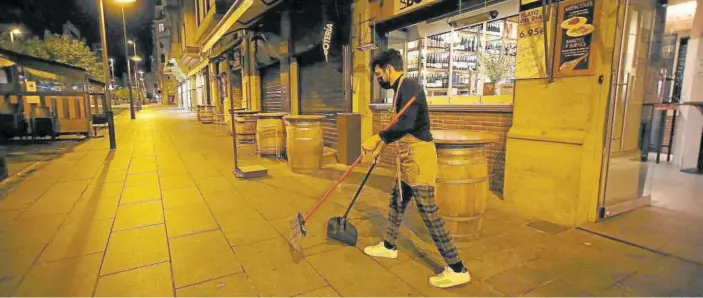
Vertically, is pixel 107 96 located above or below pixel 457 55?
below

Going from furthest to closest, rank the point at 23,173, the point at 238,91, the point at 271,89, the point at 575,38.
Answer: the point at 238,91
the point at 271,89
the point at 23,173
the point at 575,38

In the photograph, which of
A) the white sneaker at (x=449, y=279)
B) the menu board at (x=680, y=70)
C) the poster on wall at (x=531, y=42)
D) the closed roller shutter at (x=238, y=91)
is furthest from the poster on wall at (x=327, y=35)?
the closed roller shutter at (x=238, y=91)

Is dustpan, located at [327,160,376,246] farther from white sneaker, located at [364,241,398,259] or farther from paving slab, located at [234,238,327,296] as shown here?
paving slab, located at [234,238,327,296]

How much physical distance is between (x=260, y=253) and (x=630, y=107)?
13.9 feet

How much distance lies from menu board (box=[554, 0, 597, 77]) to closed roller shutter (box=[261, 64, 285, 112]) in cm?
901

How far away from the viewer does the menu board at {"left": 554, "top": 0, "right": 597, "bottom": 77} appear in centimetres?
347

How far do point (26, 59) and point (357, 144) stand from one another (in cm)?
887

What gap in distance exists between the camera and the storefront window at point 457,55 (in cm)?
643

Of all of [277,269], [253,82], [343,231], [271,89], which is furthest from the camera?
[253,82]

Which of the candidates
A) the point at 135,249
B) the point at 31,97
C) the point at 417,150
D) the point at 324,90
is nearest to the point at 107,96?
the point at 31,97

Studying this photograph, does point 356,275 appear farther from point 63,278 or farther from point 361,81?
point 361,81

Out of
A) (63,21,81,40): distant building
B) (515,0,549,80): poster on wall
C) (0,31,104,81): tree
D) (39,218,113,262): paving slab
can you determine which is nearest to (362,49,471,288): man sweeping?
(515,0,549,80): poster on wall

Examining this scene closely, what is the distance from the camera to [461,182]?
121 inches

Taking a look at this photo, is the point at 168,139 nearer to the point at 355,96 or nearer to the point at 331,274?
the point at 355,96
